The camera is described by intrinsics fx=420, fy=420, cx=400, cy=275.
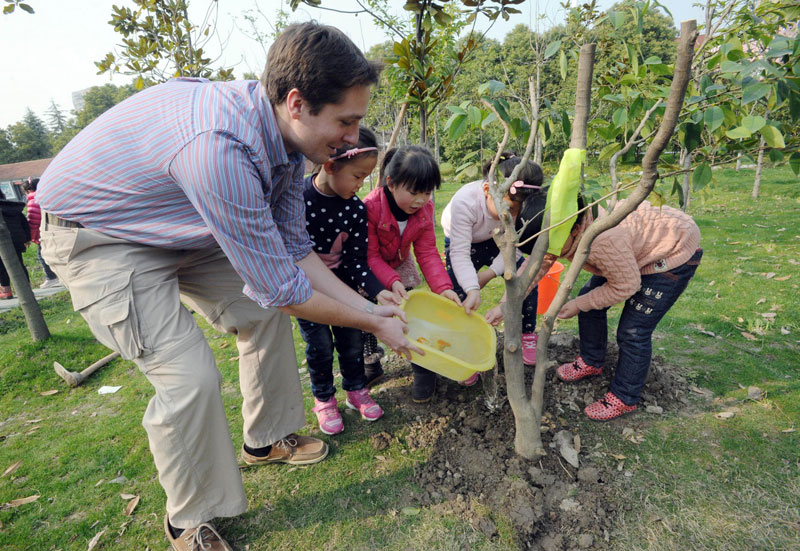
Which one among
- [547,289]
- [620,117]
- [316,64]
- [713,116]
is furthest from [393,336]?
[547,289]

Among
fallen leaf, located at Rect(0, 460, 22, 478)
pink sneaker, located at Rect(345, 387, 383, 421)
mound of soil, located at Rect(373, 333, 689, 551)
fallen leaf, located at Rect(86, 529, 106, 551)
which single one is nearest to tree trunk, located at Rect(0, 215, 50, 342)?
fallen leaf, located at Rect(0, 460, 22, 478)

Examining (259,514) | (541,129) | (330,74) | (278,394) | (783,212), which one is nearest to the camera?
(330,74)

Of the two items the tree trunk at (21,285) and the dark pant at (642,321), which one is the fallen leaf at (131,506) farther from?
the tree trunk at (21,285)

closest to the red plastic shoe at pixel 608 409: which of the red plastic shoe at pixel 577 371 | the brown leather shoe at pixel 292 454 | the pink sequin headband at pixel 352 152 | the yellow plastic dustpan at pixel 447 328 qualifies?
the red plastic shoe at pixel 577 371

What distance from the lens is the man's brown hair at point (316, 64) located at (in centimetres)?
144

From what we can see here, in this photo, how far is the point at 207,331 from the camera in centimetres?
462

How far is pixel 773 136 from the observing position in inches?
49.3

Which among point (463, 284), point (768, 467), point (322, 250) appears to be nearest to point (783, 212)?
point (768, 467)

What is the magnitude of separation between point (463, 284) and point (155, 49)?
365 centimetres

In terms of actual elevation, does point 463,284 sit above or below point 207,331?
above

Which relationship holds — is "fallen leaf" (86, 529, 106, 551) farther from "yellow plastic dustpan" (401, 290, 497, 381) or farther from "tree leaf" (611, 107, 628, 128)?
"tree leaf" (611, 107, 628, 128)

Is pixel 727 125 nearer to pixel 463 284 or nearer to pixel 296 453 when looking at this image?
pixel 463 284

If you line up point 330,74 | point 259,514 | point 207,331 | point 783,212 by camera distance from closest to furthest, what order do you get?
point 330,74 < point 259,514 < point 207,331 < point 783,212

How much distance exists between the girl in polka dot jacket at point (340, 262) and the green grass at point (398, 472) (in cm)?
21
